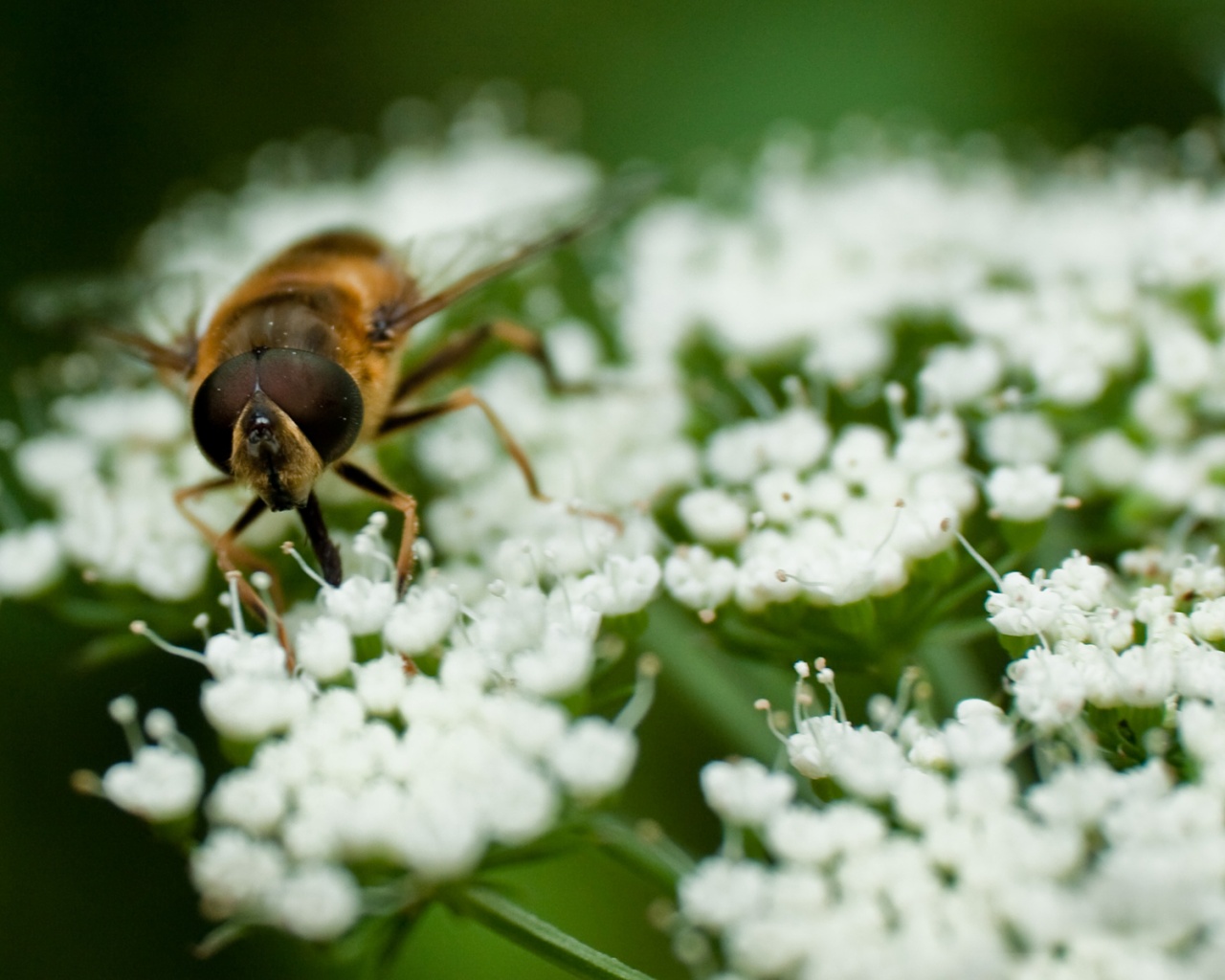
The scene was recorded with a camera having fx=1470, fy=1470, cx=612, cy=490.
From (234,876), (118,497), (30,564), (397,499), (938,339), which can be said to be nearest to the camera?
(234,876)

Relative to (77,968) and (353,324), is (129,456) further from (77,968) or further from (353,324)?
(77,968)

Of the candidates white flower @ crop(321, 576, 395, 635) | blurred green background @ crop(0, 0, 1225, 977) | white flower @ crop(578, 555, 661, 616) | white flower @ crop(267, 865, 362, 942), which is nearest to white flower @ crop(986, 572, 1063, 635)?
white flower @ crop(578, 555, 661, 616)

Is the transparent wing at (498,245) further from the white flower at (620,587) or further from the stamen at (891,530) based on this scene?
the stamen at (891,530)

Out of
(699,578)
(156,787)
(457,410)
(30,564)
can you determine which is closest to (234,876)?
(156,787)

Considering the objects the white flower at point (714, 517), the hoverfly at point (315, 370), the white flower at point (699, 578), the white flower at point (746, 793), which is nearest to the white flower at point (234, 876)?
the hoverfly at point (315, 370)

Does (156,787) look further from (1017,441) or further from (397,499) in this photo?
(1017,441)

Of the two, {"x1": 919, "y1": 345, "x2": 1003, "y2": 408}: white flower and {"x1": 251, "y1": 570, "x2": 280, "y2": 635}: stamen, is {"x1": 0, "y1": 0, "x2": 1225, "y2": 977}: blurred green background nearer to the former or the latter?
{"x1": 919, "y1": 345, "x2": 1003, "y2": 408}: white flower
